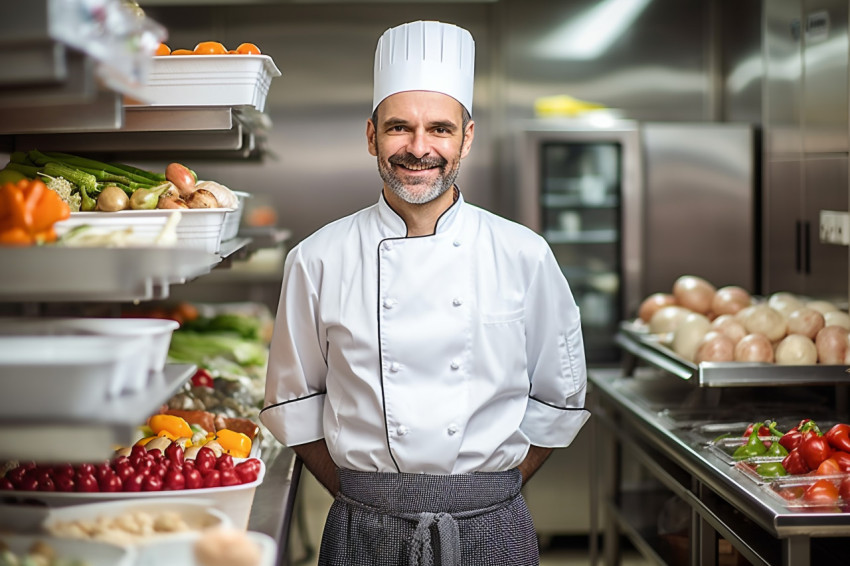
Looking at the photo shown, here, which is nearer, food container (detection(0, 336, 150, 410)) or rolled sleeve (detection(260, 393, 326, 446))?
food container (detection(0, 336, 150, 410))

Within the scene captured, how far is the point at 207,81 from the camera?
2.32m

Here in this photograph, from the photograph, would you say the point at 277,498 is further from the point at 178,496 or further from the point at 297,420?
the point at 178,496

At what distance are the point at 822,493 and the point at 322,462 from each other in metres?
1.20

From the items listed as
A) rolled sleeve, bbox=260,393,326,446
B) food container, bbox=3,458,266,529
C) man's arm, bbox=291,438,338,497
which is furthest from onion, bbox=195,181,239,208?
food container, bbox=3,458,266,529

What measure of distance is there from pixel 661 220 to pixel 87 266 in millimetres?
4018

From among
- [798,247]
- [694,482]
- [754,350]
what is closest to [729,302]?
[754,350]

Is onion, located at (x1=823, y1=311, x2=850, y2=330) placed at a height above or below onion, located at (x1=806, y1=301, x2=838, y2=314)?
below

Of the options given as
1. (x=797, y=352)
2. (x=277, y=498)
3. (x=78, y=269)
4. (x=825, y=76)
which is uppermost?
(x=825, y=76)

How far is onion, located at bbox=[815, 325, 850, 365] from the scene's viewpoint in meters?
3.09

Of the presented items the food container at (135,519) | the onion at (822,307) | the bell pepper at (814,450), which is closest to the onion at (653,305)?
the onion at (822,307)

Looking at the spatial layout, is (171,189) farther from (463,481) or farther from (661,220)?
(661,220)

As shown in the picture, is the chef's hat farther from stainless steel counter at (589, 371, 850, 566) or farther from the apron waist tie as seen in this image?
stainless steel counter at (589, 371, 850, 566)

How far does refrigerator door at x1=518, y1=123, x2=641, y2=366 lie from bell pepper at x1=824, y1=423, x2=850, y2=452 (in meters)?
2.38

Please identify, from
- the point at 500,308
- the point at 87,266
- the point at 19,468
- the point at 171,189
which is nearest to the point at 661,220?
the point at 500,308
